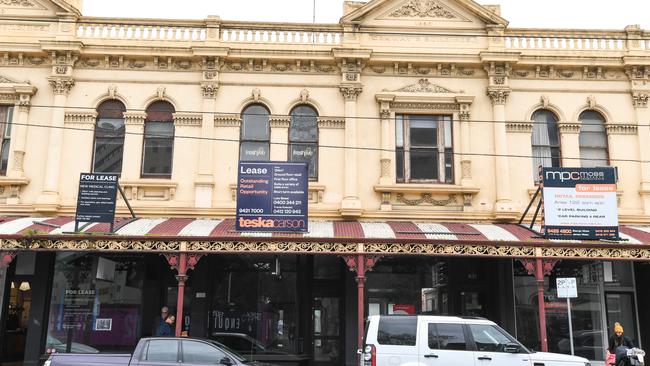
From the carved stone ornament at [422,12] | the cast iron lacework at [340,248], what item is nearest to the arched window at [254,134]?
the cast iron lacework at [340,248]

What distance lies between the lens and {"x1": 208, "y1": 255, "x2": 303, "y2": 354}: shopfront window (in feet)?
51.4

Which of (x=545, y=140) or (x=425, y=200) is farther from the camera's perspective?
(x=545, y=140)

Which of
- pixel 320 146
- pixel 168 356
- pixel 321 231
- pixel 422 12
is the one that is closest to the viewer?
pixel 168 356

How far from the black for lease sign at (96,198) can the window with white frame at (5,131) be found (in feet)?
11.5

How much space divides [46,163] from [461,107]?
11122 millimetres

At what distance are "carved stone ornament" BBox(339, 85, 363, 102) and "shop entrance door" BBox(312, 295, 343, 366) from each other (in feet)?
17.5

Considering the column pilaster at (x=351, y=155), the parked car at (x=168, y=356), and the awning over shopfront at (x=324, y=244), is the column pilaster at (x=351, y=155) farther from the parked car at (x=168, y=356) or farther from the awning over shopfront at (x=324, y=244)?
the parked car at (x=168, y=356)

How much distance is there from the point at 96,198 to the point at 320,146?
5.80 metres

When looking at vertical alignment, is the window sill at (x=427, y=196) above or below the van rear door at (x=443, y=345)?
above

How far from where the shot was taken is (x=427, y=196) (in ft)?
52.6

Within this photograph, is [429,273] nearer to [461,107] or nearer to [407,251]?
[407,251]

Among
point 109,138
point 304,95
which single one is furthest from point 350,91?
point 109,138

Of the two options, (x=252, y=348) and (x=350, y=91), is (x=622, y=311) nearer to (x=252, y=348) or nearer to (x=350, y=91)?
(x=350, y=91)

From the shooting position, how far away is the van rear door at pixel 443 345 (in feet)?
35.7
